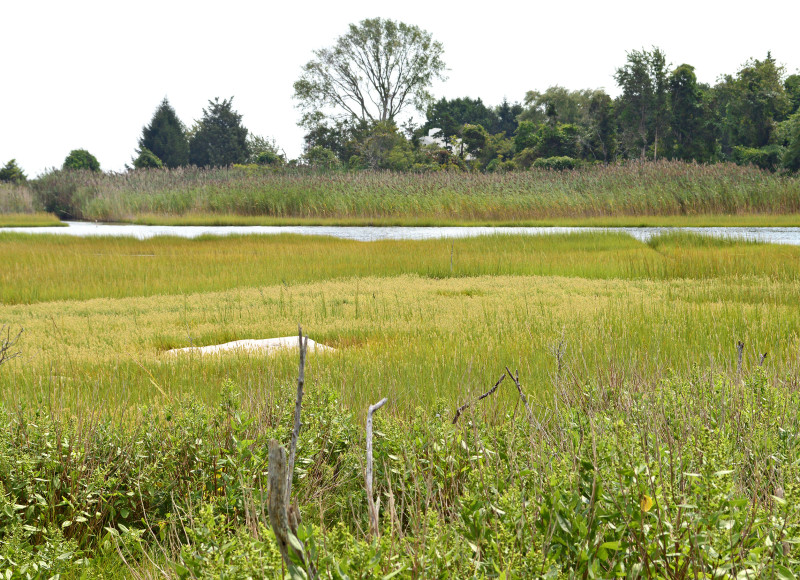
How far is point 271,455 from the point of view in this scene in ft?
3.26

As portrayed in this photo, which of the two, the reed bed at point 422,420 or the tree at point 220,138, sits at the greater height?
the tree at point 220,138

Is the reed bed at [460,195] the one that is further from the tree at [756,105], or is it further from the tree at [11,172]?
the tree at [11,172]

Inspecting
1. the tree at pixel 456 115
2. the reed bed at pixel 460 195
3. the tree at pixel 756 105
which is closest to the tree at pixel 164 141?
the tree at pixel 456 115

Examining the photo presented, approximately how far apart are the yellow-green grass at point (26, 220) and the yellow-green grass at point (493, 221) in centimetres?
296

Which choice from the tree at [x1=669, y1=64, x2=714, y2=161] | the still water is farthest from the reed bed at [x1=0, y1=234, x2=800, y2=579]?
the tree at [x1=669, y1=64, x2=714, y2=161]

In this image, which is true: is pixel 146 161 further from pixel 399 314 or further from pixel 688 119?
pixel 399 314

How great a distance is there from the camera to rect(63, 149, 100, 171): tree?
42.3 meters

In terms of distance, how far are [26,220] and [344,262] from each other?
1800cm

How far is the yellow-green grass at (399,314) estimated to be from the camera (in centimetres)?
446

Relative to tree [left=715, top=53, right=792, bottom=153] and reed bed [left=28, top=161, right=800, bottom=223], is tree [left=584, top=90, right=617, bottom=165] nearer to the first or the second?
tree [left=715, top=53, right=792, bottom=153]

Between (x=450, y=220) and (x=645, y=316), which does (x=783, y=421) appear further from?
(x=450, y=220)

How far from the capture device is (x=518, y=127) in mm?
42344

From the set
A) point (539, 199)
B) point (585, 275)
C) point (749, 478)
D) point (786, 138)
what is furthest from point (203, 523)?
point (786, 138)

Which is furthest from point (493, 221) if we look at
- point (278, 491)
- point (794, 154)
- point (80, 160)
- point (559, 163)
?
point (80, 160)
